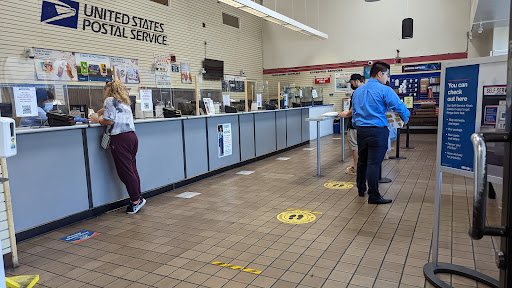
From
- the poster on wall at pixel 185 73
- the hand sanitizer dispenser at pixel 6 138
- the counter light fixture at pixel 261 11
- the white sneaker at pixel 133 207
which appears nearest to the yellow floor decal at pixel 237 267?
the hand sanitizer dispenser at pixel 6 138

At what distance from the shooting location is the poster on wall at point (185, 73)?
11.3m

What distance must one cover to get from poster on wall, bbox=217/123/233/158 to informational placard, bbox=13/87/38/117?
10.0 ft

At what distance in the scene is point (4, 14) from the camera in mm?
6848

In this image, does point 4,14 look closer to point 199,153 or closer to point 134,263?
point 199,153

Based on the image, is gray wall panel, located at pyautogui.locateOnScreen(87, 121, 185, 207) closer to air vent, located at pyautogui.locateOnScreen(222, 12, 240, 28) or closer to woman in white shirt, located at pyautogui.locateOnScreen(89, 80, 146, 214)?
woman in white shirt, located at pyautogui.locateOnScreen(89, 80, 146, 214)

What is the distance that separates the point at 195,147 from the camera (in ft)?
19.2

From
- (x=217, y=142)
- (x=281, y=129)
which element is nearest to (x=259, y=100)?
(x=281, y=129)

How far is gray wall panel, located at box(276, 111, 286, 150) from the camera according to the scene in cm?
862

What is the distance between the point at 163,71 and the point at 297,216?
7.90 m

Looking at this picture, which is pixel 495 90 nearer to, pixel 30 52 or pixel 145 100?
pixel 145 100

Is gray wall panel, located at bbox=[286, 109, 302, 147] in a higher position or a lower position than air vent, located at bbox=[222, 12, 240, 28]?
lower

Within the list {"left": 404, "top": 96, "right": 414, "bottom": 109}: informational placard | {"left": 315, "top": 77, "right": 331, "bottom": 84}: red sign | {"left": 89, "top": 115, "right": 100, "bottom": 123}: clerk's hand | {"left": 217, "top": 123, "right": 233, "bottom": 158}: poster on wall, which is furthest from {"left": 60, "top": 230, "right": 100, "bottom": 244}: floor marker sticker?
{"left": 315, "top": 77, "right": 331, "bottom": 84}: red sign

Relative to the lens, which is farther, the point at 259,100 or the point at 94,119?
the point at 259,100

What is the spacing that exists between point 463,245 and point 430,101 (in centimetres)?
1035
